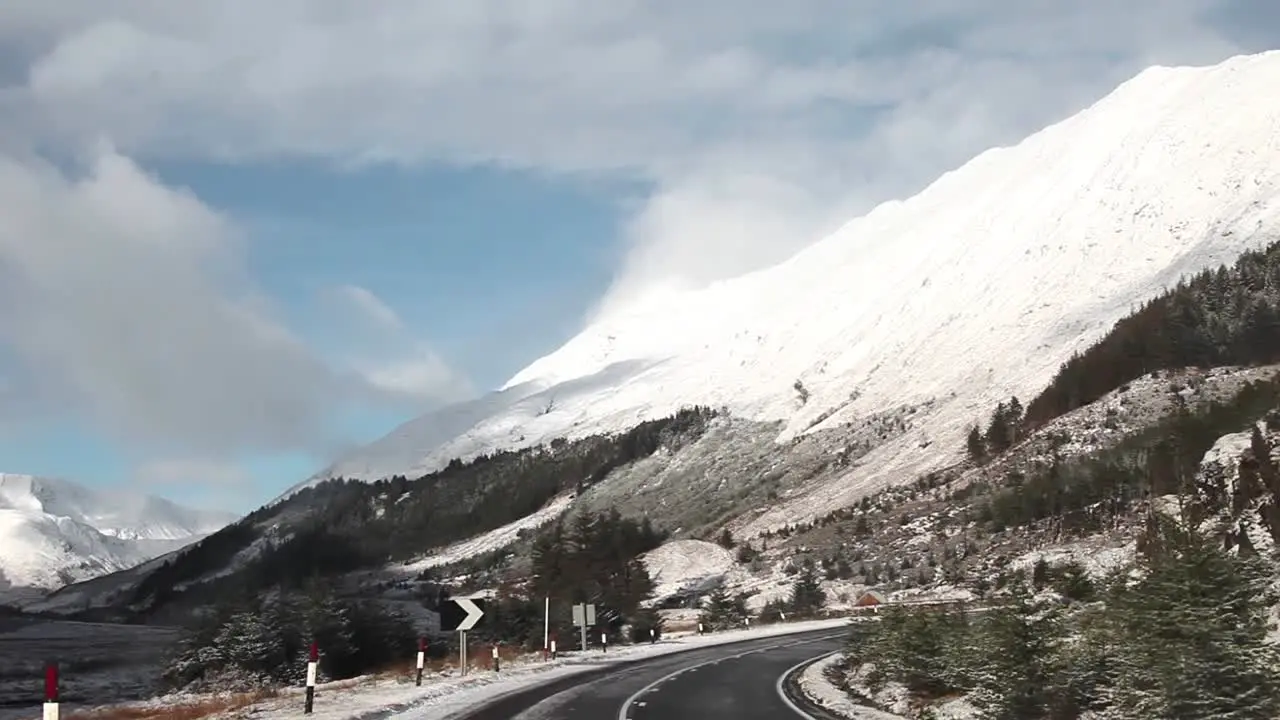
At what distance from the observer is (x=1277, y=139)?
12900 centimetres

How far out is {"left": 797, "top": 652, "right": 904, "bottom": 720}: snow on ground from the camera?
18781 mm

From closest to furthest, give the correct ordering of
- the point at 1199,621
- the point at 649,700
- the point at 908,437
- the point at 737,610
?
the point at 1199,621
the point at 649,700
the point at 737,610
the point at 908,437

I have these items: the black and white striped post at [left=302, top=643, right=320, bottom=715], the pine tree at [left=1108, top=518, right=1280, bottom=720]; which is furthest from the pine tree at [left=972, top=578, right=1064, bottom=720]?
the black and white striped post at [left=302, top=643, right=320, bottom=715]

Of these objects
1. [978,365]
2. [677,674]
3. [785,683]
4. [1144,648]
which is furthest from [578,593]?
[978,365]

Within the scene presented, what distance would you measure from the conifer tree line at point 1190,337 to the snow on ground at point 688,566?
2804cm

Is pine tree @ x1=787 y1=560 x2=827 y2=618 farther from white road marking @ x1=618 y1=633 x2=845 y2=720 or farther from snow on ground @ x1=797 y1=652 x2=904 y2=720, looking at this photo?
snow on ground @ x1=797 y1=652 x2=904 y2=720

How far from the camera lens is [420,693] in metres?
24.3

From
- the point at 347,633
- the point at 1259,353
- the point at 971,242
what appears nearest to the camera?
the point at 347,633

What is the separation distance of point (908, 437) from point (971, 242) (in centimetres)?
6186

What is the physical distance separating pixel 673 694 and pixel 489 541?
494 feet

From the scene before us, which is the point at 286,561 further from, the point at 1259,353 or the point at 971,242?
the point at 1259,353

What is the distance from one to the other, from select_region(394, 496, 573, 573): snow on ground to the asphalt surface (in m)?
124

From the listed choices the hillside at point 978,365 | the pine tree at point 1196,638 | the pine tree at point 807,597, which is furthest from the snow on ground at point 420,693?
the hillside at point 978,365

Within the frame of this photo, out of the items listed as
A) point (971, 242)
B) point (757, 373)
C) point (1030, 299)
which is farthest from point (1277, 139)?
point (757, 373)
